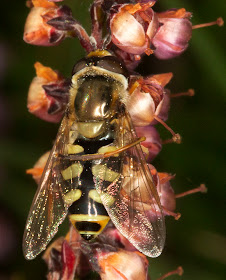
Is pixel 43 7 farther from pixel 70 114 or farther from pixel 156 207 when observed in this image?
pixel 156 207

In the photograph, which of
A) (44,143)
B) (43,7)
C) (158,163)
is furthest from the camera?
(44,143)

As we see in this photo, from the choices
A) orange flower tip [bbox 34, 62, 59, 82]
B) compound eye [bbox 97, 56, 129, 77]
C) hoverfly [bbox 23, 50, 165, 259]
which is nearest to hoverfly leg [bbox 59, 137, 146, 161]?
hoverfly [bbox 23, 50, 165, 259]

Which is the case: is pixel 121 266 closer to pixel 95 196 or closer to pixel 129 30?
pixel 95 196

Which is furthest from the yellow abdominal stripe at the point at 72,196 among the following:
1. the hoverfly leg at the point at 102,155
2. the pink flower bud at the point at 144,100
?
the pink flower bud at the point at 144,100

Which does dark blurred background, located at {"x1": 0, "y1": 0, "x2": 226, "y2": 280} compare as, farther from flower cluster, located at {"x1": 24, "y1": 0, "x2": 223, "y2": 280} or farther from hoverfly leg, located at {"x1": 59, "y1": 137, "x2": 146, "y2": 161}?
hoverfly leg, located at {"x1": 59, "y1": 137, "x2": 146, "y2": 161}

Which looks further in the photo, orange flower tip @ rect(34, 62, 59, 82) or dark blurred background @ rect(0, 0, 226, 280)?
dark blurred background @ rect(0, 0, 226, 280)

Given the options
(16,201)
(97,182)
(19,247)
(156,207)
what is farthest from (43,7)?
(19,247)

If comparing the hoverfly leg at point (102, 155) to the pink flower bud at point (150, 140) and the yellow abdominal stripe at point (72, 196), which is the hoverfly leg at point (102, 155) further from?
the pink flower bud at point (150, 140)
